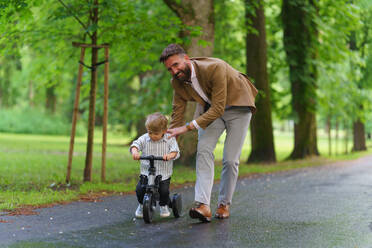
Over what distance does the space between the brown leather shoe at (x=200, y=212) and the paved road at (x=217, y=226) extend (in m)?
0.09

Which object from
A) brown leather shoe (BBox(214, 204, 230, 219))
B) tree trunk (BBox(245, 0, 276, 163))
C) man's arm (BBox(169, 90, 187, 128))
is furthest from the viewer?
tree trunk (BBox(245, 0, 276, 163))

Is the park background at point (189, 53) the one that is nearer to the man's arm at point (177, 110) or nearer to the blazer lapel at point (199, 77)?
the man's arm at point (177, 110)

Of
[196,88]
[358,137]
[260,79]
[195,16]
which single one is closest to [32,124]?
[358,137]

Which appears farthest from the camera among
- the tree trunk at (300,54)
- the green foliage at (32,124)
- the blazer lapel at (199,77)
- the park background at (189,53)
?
the green foliage at (32,124)

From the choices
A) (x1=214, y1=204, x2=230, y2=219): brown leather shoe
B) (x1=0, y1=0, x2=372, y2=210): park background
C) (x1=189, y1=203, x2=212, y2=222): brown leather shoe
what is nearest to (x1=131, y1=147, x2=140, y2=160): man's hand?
(x1=189, y1=203, x2=212, y2=222): brown leather shoe

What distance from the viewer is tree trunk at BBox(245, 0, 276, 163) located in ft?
51.0

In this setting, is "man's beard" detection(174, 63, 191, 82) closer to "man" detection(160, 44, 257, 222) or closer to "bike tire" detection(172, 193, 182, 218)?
"man" detection(160, 44, 257, 222)

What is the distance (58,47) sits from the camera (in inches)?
396

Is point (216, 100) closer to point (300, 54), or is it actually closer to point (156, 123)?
point (156, 123)

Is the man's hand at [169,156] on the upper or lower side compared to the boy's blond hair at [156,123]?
lower

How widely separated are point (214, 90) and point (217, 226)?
1473 mm

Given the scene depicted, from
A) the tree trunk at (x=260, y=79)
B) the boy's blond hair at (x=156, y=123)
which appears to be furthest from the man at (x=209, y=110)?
the tree trunk at (x=260, y=79)

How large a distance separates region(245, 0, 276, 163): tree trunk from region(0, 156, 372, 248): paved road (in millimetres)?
7694

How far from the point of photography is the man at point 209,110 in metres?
5.35
